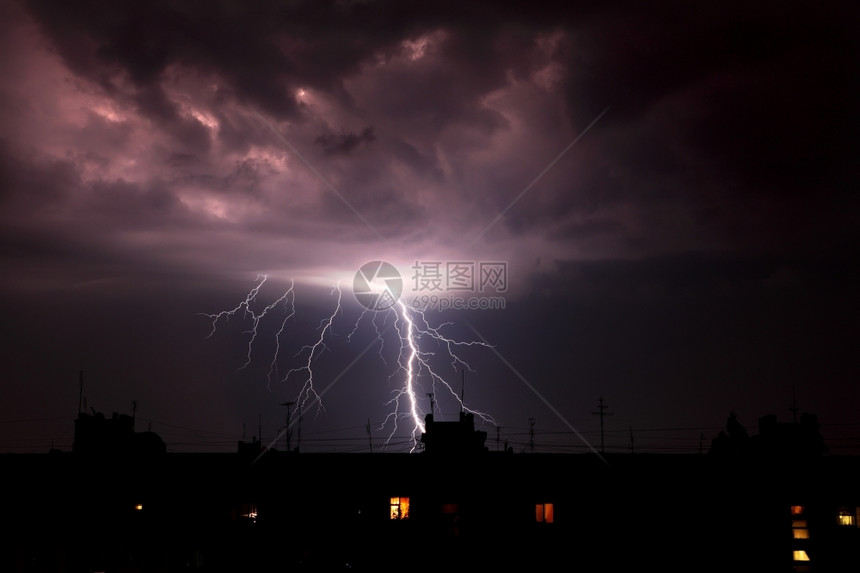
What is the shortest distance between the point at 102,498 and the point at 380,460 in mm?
9380

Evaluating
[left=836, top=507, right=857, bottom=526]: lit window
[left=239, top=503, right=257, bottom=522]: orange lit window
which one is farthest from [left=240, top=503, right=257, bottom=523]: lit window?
[left=836, top=507, right=857, bottom=526]: lit window

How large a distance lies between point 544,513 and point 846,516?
929cm

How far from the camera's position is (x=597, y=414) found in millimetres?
55438

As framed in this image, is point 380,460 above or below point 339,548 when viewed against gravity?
above

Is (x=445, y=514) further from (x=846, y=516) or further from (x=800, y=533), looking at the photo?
(x=846, y=516)

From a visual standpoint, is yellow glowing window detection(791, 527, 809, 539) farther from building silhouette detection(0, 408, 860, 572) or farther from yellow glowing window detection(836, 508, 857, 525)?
yellow glowing window detection(836, 508, 857, 525)

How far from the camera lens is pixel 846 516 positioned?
87.9 ft

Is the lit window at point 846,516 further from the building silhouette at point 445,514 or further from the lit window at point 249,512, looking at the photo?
the lit window at point 249,512

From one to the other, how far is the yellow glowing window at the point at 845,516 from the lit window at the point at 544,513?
8795mm

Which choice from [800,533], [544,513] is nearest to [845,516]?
[800,533]

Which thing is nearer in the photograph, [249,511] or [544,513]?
[544,513]

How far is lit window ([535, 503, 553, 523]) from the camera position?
27.4 m

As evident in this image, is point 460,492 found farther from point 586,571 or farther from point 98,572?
point 98,572

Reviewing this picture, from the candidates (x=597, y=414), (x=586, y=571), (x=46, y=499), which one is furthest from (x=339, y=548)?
(x=597, y=414)
